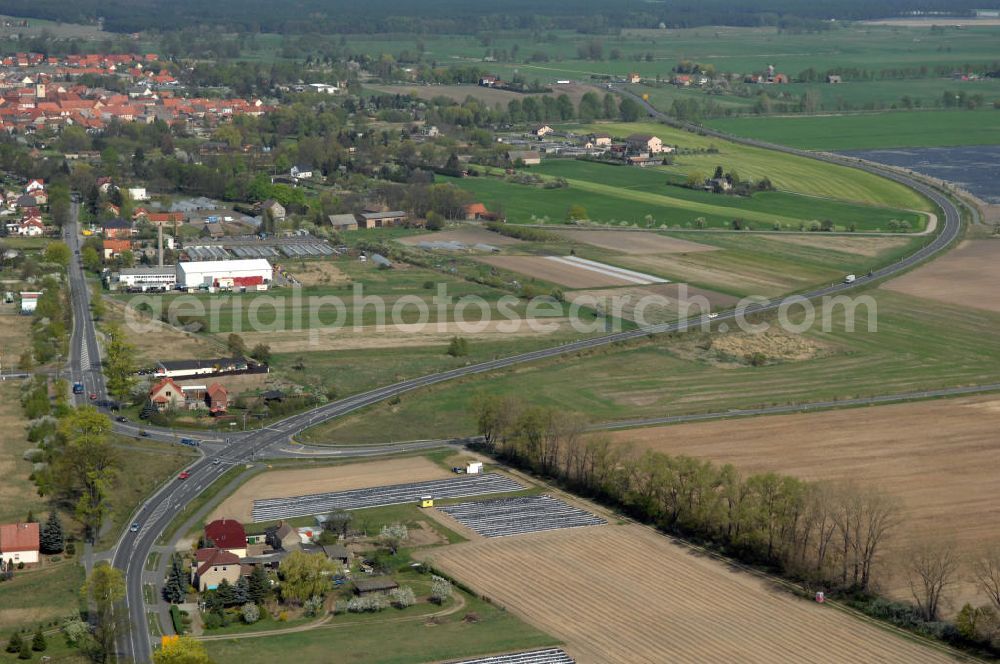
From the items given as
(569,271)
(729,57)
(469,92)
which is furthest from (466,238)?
(729,57)

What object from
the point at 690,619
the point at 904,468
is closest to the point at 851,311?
the point at 904,468

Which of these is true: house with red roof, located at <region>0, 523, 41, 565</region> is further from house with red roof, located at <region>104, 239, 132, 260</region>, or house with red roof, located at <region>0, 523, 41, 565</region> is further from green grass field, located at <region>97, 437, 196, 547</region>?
house with red roof, located at <region>104, 239, 132, 260</region>

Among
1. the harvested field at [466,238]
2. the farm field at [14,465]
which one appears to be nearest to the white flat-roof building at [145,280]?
the harvested field at [466,238]

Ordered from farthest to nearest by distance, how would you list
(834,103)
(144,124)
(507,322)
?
(834,103), (144,124), (507,322)

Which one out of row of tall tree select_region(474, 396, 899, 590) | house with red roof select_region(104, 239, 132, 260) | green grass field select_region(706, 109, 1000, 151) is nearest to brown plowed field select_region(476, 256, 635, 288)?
house with red roof select_region(104, 239, 132, 260)

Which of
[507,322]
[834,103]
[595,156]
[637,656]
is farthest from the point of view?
[834,103]

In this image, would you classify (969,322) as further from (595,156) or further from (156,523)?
(595,156)

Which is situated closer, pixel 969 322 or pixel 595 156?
pixel 969 322
